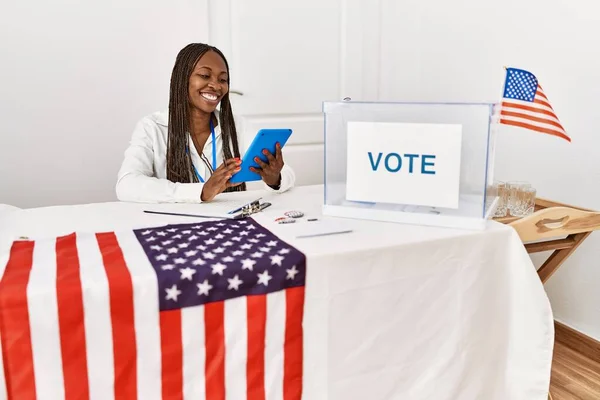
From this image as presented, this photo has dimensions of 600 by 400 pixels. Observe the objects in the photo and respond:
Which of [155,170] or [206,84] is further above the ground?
[206,84]

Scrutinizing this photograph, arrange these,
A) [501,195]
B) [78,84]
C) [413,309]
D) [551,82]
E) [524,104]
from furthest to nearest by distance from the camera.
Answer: [78,84] → [551,82] → [501,195] → [524,104] → [413,309]

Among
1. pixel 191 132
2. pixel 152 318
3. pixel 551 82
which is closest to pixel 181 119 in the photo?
pixel 191 132

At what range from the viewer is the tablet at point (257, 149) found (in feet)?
5.62

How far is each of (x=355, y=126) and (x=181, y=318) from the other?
0.69 meters

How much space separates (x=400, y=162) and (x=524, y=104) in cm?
42

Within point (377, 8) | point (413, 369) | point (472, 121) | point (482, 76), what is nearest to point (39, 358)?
point (413, 369)

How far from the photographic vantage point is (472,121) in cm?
147

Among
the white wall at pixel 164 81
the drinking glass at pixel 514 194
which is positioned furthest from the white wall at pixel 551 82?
the drinking glass at pixel 514 194

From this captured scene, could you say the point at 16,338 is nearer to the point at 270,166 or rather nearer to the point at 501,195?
the point at 270,166

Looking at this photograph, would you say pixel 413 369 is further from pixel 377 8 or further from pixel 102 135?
pixel 377 8

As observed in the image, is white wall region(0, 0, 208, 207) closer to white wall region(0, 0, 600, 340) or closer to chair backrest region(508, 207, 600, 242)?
white wall region(0, 0, 600, 340)

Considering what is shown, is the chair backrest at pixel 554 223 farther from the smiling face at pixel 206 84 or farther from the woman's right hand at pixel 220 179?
the smiling face at pixel 206 84

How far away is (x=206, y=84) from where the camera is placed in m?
2.08

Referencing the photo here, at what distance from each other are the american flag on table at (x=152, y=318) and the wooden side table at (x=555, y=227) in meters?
0.69
